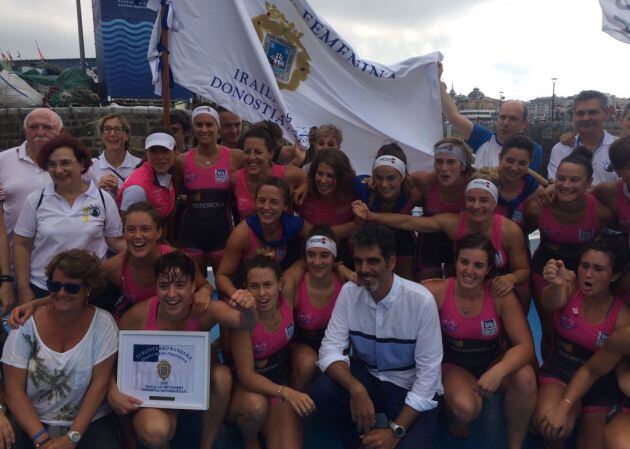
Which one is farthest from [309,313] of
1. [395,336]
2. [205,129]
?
[205,129]

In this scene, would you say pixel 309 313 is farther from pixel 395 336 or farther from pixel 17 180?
pixel 17 180

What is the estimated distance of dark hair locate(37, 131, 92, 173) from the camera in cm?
338

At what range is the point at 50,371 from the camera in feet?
9.61

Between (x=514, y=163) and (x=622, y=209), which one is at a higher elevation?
(x=514, y=163)

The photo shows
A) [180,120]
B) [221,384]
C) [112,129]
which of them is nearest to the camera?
[221,384]

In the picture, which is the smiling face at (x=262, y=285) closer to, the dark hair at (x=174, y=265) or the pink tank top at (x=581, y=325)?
the dark hair at (x=174, y=265)

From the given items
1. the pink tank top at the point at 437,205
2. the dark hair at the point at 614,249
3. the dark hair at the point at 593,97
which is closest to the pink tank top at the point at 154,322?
the pink tank top at the point at 437,205

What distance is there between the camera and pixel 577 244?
371 centimetres

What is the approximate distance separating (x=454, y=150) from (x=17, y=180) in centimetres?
314

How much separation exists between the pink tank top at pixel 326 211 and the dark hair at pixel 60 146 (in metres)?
1.55

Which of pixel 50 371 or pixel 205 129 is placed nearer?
pixel 50 371

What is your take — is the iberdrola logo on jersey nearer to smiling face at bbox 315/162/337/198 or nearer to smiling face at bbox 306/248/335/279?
smiling face at bbox 315/162/337/198

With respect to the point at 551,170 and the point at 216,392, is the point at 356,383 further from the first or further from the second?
the point at 551,170

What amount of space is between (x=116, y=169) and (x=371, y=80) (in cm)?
246
